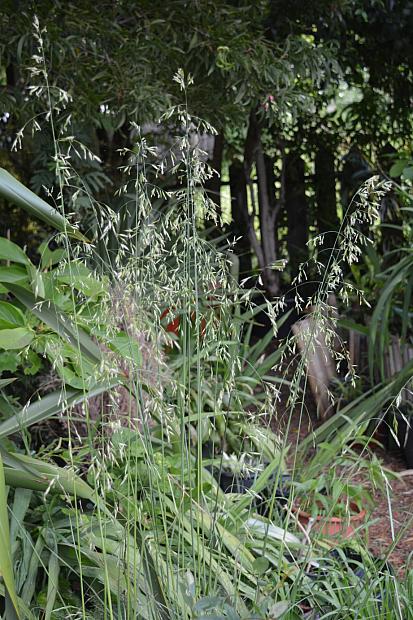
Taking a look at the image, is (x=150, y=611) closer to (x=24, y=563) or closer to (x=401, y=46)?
(x=24, y=563)

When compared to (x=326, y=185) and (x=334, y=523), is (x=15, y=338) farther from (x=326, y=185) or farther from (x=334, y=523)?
(x=326, y=185)

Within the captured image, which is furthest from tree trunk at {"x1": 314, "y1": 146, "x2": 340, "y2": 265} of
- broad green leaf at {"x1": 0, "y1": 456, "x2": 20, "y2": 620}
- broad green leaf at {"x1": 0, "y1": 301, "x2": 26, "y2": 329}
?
broad green leaf at {"x1": 0, "y1": 456, "x2": 20, "y2": 620}

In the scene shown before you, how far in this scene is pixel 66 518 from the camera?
1.66 meters

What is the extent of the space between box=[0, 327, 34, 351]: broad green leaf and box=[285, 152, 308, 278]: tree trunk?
3.94 metres

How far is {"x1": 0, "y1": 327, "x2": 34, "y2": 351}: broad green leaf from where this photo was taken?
142 centimetres

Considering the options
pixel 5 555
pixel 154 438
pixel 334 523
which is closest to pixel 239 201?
pixel 334 523

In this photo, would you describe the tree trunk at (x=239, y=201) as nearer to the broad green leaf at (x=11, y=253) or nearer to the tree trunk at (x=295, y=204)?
the tree trunk at (x=295, y=204)

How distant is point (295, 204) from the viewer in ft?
17.4

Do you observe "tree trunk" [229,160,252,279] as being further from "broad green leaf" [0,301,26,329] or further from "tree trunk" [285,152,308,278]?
"broad green leaf" [0,301,26,329]

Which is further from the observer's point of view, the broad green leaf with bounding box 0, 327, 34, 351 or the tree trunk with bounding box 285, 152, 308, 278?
the tree trunk with bounding box 285, 152, 308, 278

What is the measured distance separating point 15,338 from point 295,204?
4076 mm

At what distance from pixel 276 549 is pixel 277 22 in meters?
2.80

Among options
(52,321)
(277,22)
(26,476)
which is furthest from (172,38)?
(26,476)

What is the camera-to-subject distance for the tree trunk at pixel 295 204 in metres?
5.28
